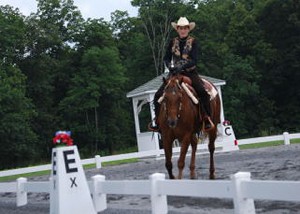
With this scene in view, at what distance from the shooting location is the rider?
1159 cm

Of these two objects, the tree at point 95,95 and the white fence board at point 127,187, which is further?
the tree at point 95,95

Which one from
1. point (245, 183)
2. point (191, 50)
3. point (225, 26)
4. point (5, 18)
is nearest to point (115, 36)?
point (225, 26)

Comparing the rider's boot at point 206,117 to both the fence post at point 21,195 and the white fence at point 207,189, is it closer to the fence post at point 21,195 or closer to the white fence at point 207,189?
the white fence at point 207,189

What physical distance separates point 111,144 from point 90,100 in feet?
15.2

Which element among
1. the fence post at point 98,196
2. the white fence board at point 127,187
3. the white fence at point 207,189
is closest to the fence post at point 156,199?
the white fence at point 207,189

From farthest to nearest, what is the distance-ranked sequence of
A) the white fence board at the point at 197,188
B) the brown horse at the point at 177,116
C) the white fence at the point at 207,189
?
1. the brown horse at the point at 177,116
2. the white fence board at the point at 197,188
3. the white fence at the point at 207,189

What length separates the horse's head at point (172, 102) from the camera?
35.6ft

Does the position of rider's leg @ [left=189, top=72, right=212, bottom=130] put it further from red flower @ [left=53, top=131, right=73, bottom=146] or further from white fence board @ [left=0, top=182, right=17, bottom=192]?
white fence board @ [left=0, top=182, right=17, bottom=192]

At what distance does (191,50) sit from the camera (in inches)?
465

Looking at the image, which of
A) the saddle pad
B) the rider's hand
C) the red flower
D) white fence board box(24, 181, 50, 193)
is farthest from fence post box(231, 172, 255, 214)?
white fence board box(24, 181, 50, 193)

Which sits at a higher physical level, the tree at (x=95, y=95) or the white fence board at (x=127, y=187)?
the tree at (x=95, y=95)

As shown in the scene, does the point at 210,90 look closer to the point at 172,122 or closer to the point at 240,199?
the point at 172,122

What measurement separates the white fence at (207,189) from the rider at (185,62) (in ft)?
7.72

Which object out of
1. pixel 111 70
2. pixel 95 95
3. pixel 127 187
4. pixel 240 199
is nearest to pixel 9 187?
pixel 127 187
